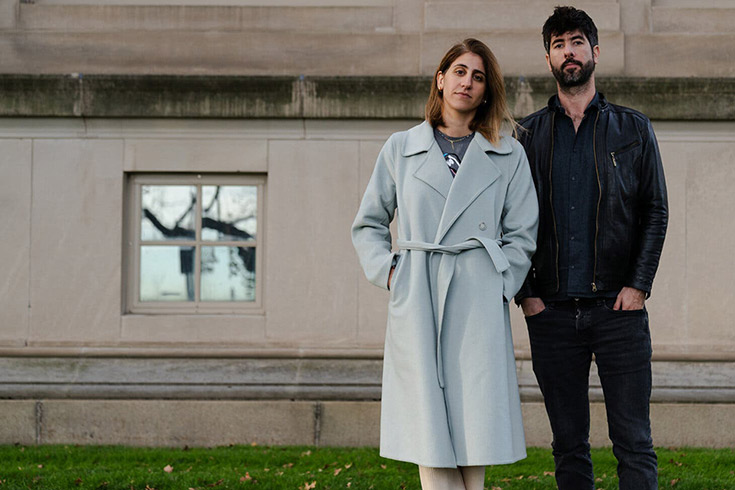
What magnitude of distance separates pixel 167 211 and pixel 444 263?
13.3ft

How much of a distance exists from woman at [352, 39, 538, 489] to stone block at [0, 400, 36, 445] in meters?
3.90

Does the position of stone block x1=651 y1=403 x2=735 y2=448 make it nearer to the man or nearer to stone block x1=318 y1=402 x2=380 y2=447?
stone block x1=318 y1=402 x2=380 y2=447

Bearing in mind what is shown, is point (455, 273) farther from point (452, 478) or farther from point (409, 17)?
point (409, 17)

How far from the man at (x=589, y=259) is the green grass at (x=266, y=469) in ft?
5.40

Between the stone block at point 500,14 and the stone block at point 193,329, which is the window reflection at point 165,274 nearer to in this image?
the stone block at point 193,329

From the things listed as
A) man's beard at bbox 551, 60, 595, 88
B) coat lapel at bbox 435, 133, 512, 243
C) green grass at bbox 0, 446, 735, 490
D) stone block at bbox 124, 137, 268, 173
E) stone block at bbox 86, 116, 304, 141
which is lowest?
green grass at bbox 0, 446, 735, 490

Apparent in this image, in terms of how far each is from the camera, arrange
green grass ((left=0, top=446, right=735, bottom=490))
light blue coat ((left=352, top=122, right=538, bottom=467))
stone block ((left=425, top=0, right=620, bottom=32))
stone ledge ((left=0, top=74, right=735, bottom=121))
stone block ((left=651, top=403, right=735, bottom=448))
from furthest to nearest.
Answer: stone block ((left=425, top=0, right=620, bottom=32))
stone ledge ((left=0, top=74, right=735, bottom=121))
stone block ((left=651, top=403, right=735, bottom=448))
green grass ((left=0, top=446, right=735, bottom=490))
light blue coat ((left=352, top=122, right=538, bottom=467))

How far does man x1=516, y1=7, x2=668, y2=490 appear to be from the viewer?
362 cm

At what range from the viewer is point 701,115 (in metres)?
6.71

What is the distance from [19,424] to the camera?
652 cm

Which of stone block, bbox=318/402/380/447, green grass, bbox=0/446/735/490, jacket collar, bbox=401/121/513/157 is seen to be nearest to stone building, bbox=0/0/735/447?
stone block, bbox=318/402/380/447

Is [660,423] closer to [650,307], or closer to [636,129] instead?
[650,307]

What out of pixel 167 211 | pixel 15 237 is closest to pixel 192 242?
pixel 167 211

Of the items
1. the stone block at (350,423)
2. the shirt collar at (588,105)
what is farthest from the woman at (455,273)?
the stone block at (350,423)
